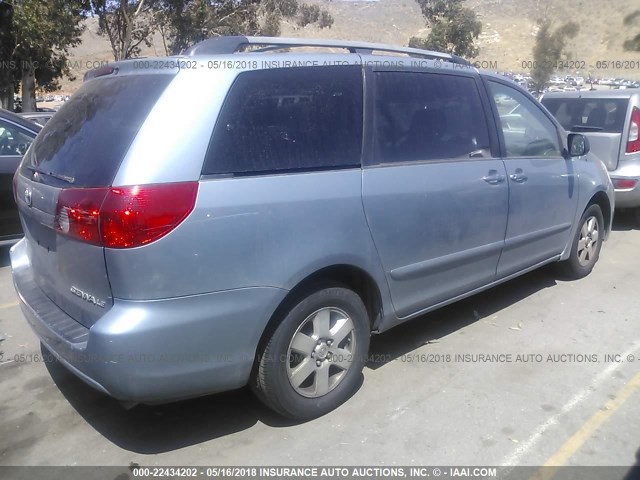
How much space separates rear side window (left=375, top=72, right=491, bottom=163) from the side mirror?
1187mm

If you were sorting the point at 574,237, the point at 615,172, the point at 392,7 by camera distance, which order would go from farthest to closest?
the point at 392,7 < the point at 615,172 < the point at 574,237

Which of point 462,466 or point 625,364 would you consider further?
point 625,364

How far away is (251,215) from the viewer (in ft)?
9.04

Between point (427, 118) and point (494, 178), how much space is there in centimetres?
68

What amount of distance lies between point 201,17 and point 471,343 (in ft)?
66.3

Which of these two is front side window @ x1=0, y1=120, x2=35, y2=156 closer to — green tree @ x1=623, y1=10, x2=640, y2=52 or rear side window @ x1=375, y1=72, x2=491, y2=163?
rear side window @ x1=375, y1=72, x2=491, y2=163

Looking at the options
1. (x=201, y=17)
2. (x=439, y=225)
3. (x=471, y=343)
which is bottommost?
(x=471, y=343)

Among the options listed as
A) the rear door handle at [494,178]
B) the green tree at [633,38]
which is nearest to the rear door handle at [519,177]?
the rear door handle at [494,178]

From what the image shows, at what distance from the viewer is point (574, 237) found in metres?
5.25

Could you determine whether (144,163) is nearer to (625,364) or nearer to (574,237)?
(625,364)

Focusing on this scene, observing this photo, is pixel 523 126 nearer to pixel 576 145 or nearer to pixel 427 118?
pixel 576 145

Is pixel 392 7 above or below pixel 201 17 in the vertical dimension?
above

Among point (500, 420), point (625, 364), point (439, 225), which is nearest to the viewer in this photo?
point (500, 420)

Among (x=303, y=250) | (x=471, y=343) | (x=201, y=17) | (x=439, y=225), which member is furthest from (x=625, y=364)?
(x=201, y=17)
